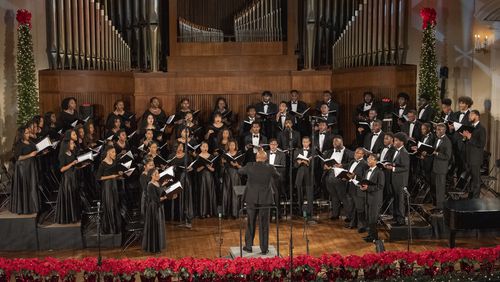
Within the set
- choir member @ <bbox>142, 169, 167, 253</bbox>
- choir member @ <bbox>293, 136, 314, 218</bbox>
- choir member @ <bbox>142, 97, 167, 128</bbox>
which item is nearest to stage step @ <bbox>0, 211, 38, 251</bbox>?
choir member @ <bbox>142, 169, 167, 253</bbox>

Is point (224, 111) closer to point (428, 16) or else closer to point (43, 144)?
point (43, 144)

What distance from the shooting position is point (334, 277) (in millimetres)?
8992

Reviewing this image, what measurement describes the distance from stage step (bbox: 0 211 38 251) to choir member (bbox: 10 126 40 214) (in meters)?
0.26

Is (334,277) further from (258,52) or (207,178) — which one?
(258,52)

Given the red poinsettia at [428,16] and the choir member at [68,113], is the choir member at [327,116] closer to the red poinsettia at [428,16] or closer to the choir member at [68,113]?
the red poinsettia at [428,16]

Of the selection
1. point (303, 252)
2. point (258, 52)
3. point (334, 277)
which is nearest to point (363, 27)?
point (258, 52)

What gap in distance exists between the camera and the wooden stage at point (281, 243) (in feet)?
37.3

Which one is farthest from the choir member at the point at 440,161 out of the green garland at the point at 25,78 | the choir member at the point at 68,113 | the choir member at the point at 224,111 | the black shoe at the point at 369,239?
the green garland at the point at 25,78

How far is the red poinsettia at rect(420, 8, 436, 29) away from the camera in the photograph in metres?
14.8

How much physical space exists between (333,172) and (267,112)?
2407 mm

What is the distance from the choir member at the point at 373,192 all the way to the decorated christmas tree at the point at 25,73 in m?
6.52

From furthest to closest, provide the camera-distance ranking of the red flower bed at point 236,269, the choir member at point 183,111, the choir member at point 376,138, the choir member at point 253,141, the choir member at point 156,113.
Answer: the choir member at point 156,113 → the choir member at point 183,111 → the choir member at point 253,141 → the choir member at point 376,138 → the red flower bed at point 236,269

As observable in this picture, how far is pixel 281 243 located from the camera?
1180 cm

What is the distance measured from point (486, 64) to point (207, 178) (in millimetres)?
6069
